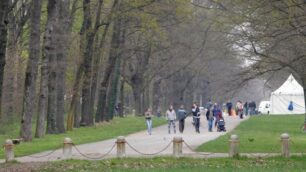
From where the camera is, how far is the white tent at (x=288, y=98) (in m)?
76.4

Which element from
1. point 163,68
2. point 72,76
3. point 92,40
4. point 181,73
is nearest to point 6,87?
point 92,40

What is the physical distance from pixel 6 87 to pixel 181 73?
49045 mm

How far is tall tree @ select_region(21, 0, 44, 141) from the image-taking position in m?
34.0

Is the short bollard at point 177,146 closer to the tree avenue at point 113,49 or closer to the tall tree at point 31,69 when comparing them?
the tree avenue at point 113,49

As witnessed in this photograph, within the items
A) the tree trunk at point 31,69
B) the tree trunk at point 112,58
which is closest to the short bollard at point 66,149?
the tree trunk at point 31,69

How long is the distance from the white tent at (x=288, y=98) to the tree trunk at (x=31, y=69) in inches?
1670

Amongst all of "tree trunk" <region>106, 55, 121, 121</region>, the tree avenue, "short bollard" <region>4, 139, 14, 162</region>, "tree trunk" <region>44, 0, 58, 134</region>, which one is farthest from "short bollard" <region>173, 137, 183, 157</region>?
"tree trunk" <region>106, 55, 121, 121</region>

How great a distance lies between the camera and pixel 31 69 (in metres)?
34.2

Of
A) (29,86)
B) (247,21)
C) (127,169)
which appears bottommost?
(127,169)

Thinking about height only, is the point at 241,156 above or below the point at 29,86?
below

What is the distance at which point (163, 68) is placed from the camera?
7869cm

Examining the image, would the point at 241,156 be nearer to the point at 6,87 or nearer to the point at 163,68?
the point at 6,87

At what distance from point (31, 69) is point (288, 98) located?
49.4 metres

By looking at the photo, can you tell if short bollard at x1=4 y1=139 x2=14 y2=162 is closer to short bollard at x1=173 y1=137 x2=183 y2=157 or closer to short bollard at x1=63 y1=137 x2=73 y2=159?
short bollard at x1=63 y1=137 x2=73 y2=159
